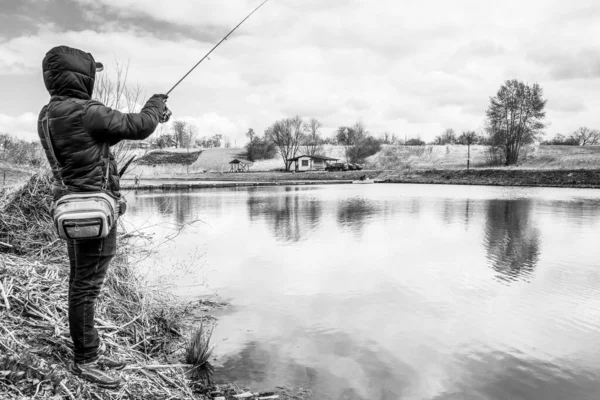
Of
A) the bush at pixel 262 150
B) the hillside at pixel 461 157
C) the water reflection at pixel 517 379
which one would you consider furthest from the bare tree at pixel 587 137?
the water reflection at pixel 517 379

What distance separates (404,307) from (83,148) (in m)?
5.52

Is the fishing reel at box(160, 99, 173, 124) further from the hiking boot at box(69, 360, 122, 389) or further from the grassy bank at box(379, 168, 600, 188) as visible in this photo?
the grassy bank at box(379, 168, 600, 188)

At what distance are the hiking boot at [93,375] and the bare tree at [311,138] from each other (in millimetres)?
98902

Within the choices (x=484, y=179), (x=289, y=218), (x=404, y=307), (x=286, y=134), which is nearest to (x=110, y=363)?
(x=404, y=307)

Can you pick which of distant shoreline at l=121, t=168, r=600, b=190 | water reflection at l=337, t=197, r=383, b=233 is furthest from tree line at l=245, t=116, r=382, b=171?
water reflection at l=337, t=197, r=383, b=233

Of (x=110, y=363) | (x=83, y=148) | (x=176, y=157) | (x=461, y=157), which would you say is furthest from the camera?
(x=176, y=157)

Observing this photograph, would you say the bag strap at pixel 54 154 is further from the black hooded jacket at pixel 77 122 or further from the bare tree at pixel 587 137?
the bare tree at pixel 587 137

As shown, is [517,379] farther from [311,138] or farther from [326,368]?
[311,138]

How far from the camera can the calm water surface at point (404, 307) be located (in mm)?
4770

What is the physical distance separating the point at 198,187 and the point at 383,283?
35053mm

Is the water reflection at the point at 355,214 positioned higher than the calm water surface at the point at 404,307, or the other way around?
the water reflection at the point at 355,214

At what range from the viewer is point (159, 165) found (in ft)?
329

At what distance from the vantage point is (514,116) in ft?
193

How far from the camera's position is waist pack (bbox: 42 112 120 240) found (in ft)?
9.60
